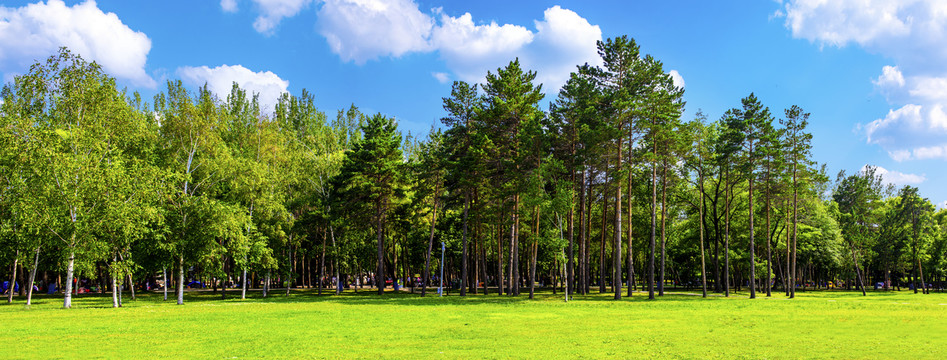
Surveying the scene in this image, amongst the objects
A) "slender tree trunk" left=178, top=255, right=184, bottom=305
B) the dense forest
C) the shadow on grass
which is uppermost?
the dense forest

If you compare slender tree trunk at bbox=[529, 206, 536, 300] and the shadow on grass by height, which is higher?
slender tree trunk at bbox=[529, 206, 536, 300]

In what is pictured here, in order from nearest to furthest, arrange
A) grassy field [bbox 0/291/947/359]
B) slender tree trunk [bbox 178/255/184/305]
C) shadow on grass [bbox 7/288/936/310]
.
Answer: grassy field [bbox 0/291/947/359], shadow on grass [bbox 7/288/936/310], slender tree trunk [bbox 178/255/184/305]

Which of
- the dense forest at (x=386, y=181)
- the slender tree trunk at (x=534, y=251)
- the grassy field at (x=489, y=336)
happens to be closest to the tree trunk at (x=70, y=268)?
the dense forest at (x=386, y=181)

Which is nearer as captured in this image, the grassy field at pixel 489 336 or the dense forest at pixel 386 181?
the grassy field at pixel 489 336

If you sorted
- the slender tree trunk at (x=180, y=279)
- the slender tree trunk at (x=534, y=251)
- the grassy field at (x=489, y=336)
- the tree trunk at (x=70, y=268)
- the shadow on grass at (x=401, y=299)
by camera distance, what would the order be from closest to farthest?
the grassy field at (x=489, y=336) → the tree trunk at (x=70, y=268) → the shadow on grass at (x=401, y=299) → the slender tree trunk at (x=534, y=251) → the slender tree trunk at (x=180, y=279)

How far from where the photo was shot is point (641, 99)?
37.6 metres

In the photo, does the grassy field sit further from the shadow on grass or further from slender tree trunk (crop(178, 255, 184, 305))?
slender tree trunk (crop(178, 255, 184, 305))

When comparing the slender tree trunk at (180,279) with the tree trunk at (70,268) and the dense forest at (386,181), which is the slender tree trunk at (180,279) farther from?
the tree trunk at (70,268)

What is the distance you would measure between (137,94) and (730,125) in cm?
6078

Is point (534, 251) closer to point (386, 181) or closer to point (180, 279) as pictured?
point (386, 181)

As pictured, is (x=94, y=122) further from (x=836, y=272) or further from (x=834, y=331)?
(x=836, y=272)

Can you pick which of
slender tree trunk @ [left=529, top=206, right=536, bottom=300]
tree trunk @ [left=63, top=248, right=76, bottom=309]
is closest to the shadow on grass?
slender tree trunk @ [left=529, top=206, right=536, bottom=300]

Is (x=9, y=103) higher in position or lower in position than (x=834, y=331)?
higher

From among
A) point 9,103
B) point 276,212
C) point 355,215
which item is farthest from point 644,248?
point 9,103
